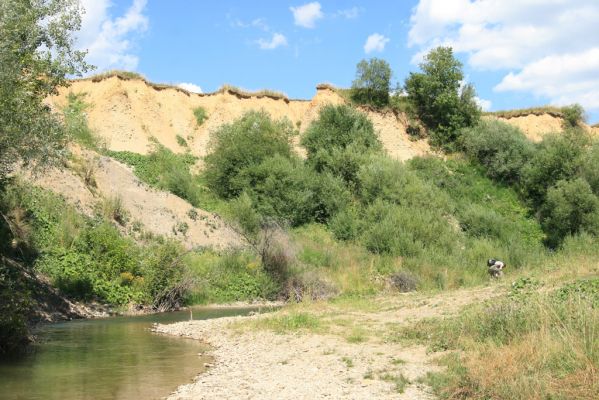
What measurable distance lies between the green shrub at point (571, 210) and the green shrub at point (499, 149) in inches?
319

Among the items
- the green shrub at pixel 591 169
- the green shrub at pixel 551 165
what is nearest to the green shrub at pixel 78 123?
the green shrub at pixel 551 165

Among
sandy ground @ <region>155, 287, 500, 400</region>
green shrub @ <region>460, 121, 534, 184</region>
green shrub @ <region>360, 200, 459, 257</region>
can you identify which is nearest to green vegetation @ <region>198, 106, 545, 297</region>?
green shrub @ <region>360, 200, 459, 257</region>

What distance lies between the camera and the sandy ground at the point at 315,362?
11219 mm

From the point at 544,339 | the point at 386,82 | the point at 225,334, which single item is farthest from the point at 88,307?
the point at 386,82

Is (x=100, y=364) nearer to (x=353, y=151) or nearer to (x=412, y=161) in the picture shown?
(x=353, y=151)

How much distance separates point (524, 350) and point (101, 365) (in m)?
9.76

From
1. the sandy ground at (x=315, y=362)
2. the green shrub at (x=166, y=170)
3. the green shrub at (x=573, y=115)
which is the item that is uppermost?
the green shrub at (x=573, y=115)

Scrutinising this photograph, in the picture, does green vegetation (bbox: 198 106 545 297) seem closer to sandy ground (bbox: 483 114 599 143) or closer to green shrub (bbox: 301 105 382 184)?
green shrub (bbox: 301 105 382 184)

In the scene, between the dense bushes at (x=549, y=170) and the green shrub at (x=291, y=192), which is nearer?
the dense bushes at (x=549, y=170)

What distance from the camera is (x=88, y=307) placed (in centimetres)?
2712

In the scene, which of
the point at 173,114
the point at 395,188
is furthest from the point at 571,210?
the point at 173,114

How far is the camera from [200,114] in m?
60.3

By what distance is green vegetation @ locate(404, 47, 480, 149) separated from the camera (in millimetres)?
58531

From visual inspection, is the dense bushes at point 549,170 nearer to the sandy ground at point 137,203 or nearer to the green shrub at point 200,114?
the sandy ground at point 137,203
